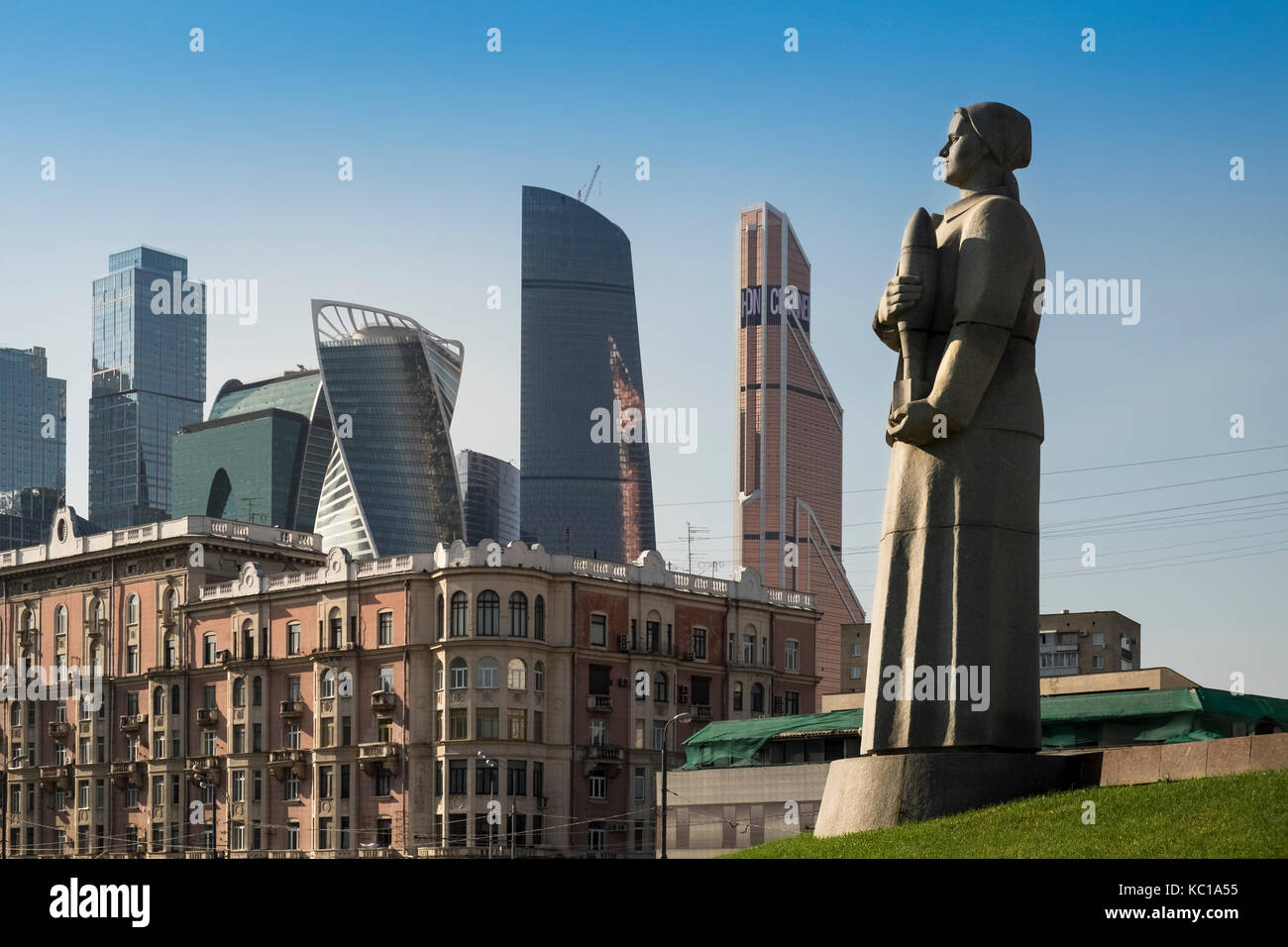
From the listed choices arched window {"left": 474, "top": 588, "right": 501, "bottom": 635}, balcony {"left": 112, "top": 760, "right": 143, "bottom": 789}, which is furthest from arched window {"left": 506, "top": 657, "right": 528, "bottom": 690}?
balcony {"left": 112, "top": 760, "right": 143, "bottom": 789}

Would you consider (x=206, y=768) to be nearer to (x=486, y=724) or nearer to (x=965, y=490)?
(x=486, y=724)

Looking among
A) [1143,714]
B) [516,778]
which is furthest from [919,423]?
[516,778]

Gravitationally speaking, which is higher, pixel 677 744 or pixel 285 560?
pixel 285 560

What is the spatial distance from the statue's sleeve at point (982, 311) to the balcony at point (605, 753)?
80.1 m

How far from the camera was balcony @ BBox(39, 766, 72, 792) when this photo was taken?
125500 millimetres

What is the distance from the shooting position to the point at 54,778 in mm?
126188

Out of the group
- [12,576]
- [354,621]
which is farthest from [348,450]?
[354,621]

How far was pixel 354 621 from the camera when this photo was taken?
11238cm

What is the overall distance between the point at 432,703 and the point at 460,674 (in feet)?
8.11

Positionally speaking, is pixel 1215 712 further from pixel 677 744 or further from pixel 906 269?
pixel 677 744

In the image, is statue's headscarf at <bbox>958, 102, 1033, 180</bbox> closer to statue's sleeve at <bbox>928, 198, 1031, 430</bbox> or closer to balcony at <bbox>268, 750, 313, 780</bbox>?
statue's sleeve at <bbox>928, 198, 1031, 430</bbox>

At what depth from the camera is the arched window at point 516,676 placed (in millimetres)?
107062
